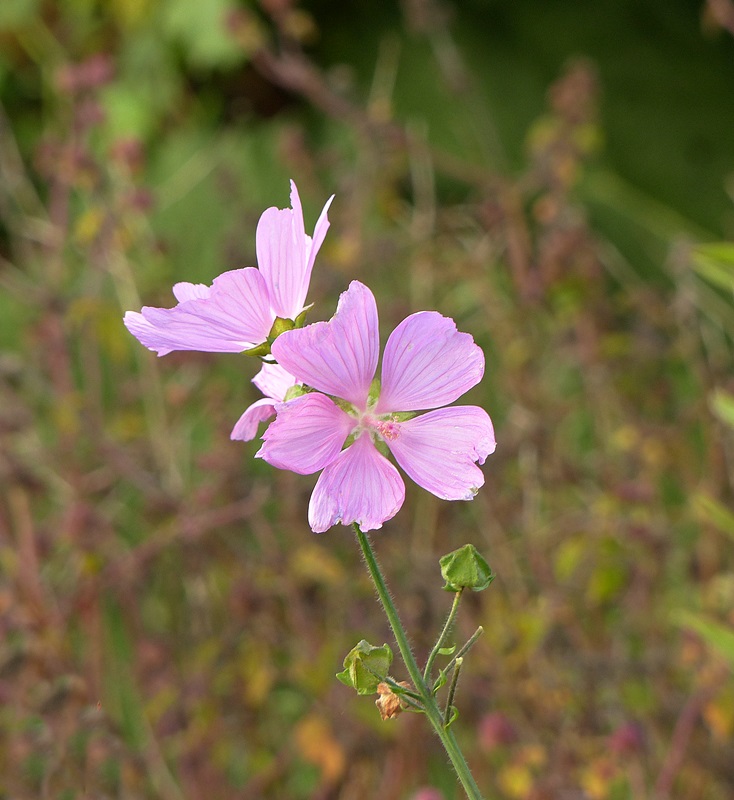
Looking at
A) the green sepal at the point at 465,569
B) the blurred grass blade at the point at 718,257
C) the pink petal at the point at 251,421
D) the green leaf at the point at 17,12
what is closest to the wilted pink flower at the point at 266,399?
the pink petal at the point at 251,421

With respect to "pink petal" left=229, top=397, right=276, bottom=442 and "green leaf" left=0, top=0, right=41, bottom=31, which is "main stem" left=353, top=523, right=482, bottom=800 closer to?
"pink petal" left=229, top=397, right=276, bottom=442

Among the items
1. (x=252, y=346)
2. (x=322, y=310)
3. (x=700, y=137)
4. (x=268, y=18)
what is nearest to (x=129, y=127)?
(x=268, y=18)

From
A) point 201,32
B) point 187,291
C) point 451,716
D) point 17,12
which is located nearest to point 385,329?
point 201,32

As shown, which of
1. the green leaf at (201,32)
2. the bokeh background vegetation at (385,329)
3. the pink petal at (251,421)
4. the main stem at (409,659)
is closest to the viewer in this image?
the main stem at (409,659)

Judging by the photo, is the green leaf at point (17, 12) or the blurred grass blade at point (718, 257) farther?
the green leaf at point (17, 12)

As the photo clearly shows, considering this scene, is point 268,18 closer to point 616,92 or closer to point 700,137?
point 616,92

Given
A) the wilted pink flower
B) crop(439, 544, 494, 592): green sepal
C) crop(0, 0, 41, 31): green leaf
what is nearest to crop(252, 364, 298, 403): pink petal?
the wilted pink flower

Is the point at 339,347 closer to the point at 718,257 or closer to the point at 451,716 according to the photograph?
the point at 451,716

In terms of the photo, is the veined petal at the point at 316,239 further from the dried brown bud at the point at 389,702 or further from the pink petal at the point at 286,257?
the dried brown bud at the point at 389,702
